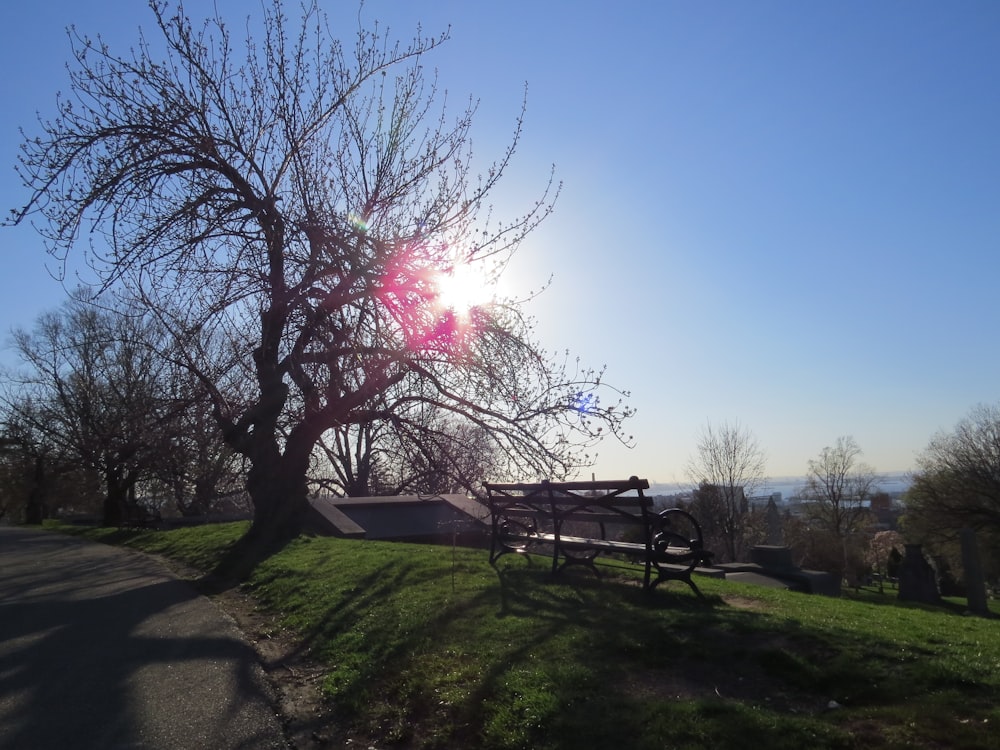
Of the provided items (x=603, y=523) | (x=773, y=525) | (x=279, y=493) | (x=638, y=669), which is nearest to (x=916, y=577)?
(x=603, y=523)

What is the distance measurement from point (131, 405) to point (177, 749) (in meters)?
A: 12.8

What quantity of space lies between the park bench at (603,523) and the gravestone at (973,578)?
1133 centimetres

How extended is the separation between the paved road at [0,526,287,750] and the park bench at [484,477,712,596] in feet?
11.7

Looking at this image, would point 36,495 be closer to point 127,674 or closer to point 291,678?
point 127,674

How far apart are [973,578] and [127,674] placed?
677 inches

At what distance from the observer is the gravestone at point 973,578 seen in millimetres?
16500

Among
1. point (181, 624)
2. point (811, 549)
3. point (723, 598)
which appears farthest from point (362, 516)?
point (811, 549)

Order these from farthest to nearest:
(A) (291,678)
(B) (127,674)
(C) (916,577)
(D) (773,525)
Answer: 1. (D) (773,525)
2. (C) (916,577)
3. (B) (127,674)
4. (A) (291,678)

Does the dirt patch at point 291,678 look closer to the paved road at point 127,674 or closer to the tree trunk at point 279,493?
the paved road at point 127,674

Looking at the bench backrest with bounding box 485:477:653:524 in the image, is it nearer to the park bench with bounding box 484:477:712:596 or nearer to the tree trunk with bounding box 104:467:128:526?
the park bench with bounding box 484:477:712:596

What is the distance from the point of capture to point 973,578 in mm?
16750

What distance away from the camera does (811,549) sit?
4762cm

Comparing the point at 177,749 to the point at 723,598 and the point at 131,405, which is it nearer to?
the point at 723,598

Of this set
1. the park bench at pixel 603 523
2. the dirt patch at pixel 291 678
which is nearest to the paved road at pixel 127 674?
the dirt patch at pixel 291 678
